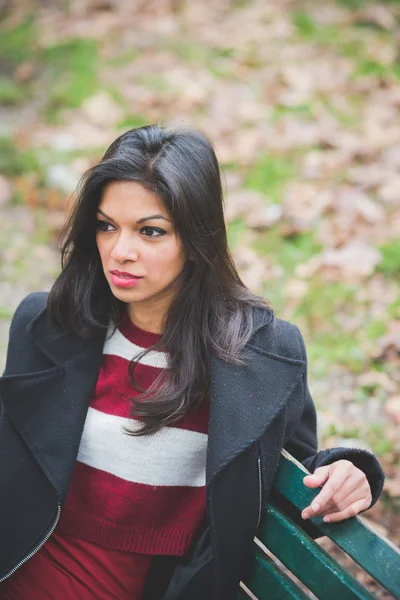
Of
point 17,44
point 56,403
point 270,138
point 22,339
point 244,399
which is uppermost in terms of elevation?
point 17,44

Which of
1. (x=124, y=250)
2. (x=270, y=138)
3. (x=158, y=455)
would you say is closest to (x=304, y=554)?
(x=158, y=455)

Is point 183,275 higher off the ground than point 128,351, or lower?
higher

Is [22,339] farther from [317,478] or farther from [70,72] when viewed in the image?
[70,72]

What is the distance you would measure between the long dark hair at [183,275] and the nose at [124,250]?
0.13 m

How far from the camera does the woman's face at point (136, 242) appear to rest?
189 cm

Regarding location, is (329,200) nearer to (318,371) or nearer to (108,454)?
(318,371)

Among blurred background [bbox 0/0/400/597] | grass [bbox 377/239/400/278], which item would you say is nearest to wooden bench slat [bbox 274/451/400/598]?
blurred background [bbox 0/0/400/597]

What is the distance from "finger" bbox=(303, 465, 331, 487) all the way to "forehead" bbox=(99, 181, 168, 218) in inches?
29.7

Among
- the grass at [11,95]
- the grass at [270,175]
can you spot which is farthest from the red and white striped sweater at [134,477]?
the grass at [11,95]

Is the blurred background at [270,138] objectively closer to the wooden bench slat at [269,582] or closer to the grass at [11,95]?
the grass at [11,95]

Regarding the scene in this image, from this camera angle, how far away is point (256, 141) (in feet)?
16.3

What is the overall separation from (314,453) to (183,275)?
633 millimetres

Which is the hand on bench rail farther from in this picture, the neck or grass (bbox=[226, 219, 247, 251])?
grass (bbox=[226, 219, 247, 251])

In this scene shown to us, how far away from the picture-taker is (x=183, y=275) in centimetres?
205
